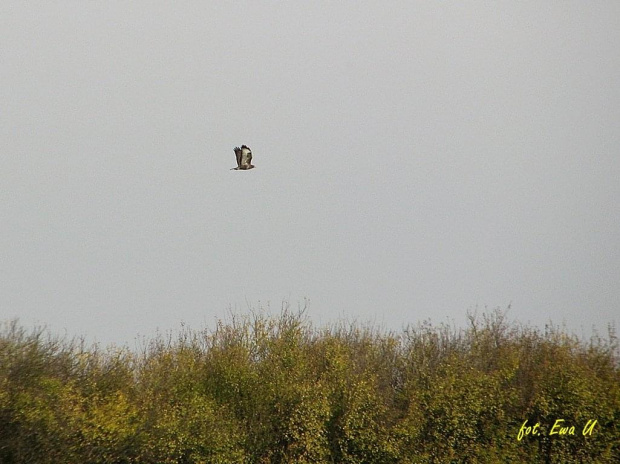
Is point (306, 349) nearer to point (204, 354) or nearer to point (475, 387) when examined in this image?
point (204, 354)

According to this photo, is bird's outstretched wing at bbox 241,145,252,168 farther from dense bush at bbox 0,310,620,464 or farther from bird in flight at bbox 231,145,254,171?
dense bush at bbox 0,310,620,464

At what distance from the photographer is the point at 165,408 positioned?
105 feet

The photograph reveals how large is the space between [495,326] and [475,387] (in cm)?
711

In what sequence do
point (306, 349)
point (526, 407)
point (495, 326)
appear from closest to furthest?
1. point (526, 407)
2. point (306, 349)
3. point (495, 326)

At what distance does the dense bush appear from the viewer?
29.2m

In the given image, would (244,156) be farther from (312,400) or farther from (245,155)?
(312,400)

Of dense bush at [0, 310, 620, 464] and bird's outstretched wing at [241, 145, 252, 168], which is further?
dense bush at [0, 310, 620, 464]

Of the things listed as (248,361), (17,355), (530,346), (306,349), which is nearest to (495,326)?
(530,346)

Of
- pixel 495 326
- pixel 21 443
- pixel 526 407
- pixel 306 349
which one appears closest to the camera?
pixel 21 443

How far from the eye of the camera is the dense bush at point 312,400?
29.2 metres

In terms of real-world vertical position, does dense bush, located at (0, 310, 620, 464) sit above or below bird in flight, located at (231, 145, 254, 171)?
below

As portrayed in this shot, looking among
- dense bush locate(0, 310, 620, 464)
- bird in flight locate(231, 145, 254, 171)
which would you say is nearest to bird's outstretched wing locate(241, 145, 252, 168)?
bird in flight locate(231, 145, 254, 171)

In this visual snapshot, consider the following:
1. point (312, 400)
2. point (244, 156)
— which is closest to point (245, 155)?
point (244, 156)

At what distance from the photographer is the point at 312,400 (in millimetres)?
33031
